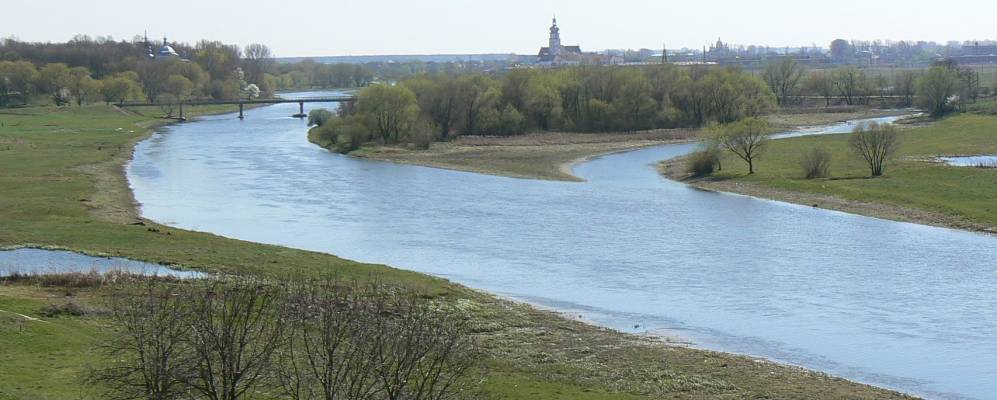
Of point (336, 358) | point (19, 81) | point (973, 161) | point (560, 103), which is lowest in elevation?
point (973, 161)

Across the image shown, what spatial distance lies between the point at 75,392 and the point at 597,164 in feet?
157

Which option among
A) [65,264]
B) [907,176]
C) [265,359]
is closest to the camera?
[265,359]

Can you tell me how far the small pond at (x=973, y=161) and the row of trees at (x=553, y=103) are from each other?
30.1 m

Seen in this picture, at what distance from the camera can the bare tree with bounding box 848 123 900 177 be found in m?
49.9

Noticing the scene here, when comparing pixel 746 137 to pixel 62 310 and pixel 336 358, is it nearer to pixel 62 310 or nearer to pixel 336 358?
pixel 62 310

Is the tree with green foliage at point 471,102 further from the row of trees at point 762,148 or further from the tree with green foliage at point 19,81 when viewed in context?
the tree with green foliage at point 19,81

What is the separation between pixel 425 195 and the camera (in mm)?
47531

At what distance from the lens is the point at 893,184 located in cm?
4625

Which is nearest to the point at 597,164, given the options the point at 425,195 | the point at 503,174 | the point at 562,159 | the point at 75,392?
the point at 562,159

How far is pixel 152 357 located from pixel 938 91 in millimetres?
84602

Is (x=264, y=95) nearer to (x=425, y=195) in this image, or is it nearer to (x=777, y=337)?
(x=425, y=195)

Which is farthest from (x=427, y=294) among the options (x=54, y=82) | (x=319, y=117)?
(x=54, y=82)

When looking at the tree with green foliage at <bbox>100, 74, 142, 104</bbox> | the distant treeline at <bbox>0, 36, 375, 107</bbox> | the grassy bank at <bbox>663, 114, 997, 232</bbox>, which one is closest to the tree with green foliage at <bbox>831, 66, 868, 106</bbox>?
the grassy bank at <bbox>663, 114, 997, 232</bbox>

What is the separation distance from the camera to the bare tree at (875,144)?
49906 mm
